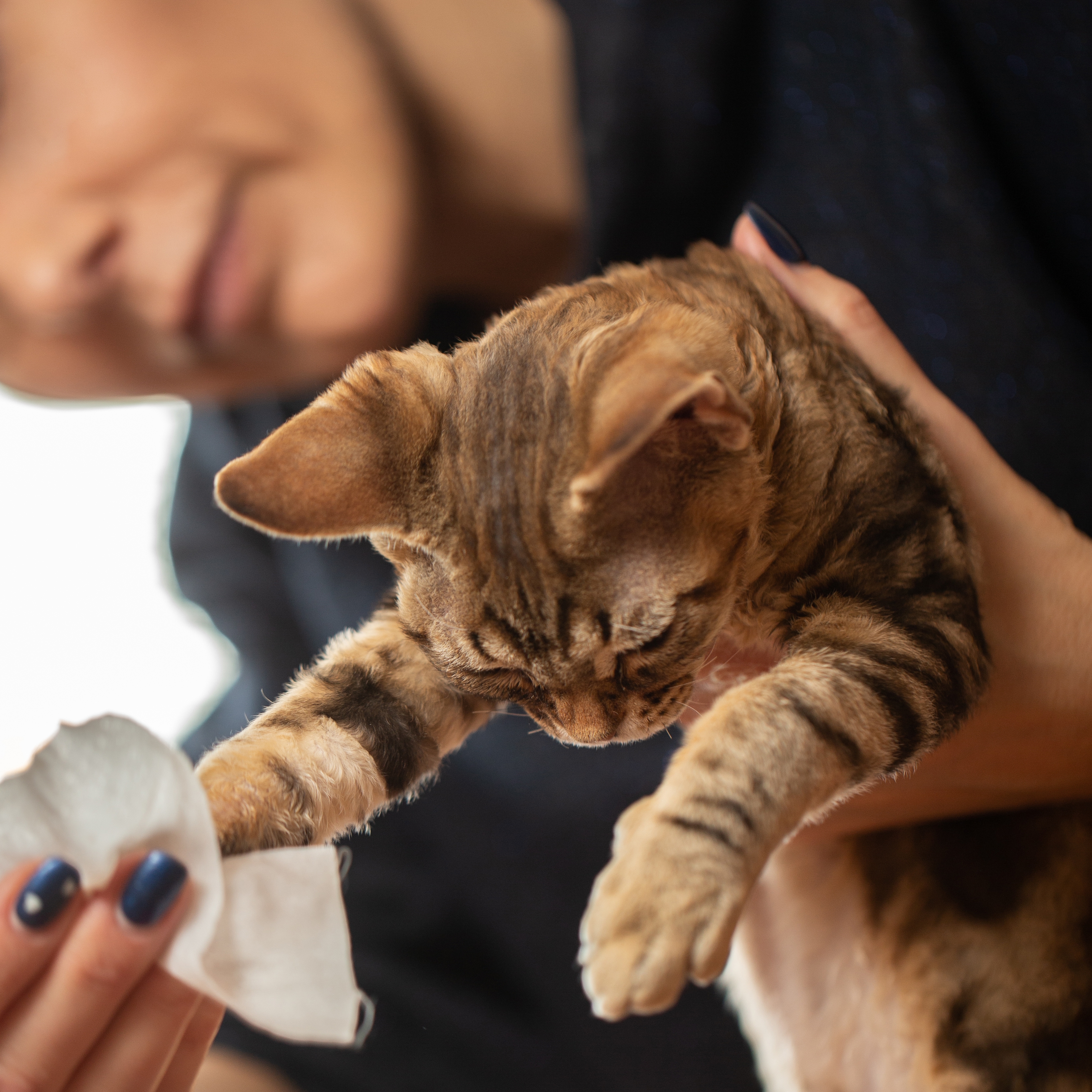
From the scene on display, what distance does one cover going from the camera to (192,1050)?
0.80 m

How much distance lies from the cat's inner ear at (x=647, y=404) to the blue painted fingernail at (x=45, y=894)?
0.46 m

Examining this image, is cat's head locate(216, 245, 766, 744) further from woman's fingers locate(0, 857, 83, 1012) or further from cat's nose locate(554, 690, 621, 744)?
woman's fingers locate(0, 857, 83, 1012)

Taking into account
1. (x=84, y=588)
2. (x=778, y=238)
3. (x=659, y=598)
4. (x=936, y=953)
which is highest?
(x=778, y=238)

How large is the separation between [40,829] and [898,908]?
90 centimetres

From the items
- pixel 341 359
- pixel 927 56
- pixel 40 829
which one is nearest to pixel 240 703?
pixel 341 359

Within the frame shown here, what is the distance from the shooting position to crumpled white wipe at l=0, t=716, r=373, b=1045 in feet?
1.88

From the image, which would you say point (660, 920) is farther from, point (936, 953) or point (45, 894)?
point (936, 953)

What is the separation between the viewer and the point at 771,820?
643 mm

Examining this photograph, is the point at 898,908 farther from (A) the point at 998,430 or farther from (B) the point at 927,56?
(B) the point at 927,56

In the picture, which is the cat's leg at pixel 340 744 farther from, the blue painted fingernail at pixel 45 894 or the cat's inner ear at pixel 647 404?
the cat's inner ear at pixel 647 404

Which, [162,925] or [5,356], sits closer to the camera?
[162,925]

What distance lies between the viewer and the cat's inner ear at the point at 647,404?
57cm

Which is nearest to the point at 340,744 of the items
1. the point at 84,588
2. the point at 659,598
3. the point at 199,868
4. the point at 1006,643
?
the point at 199,868

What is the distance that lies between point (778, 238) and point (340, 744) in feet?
2.61
